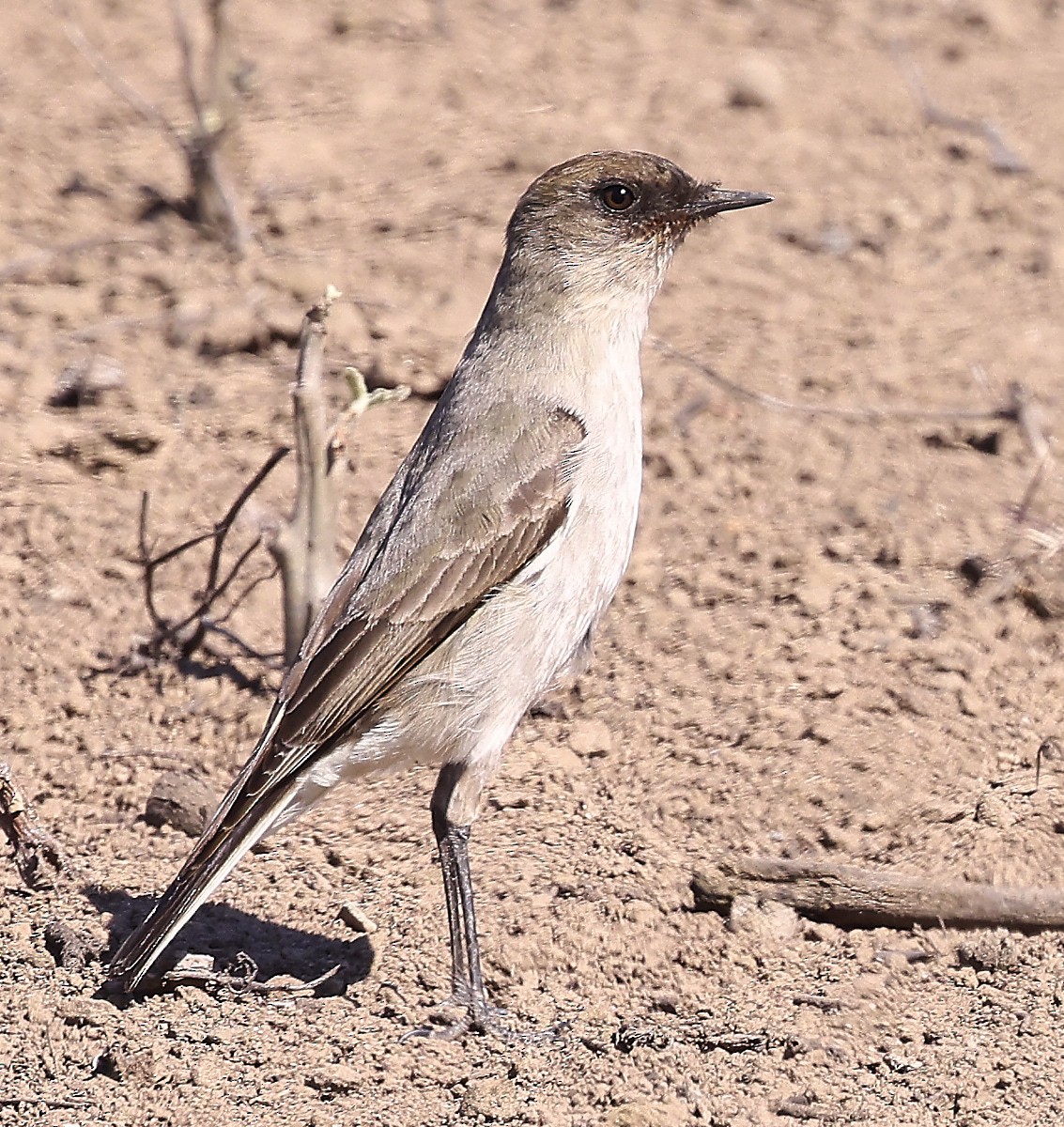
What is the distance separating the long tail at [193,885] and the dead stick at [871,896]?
62.5 inches

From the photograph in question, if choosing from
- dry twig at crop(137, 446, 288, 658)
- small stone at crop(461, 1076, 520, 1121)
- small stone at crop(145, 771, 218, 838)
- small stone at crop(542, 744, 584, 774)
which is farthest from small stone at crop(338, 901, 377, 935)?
dry twig at crop(137, 446, 288, 658)

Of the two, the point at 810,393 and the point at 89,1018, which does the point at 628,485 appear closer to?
the point at 89,1018

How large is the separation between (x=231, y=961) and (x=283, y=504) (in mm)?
2784

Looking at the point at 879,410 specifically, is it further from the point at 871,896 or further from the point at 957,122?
the point at 871,896

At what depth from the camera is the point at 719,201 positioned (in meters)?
7.04

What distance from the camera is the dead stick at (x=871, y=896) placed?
6.36m

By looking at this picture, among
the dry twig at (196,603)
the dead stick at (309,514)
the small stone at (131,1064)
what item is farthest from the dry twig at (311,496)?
the small stone at (131,1064)

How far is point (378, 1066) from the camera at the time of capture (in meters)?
5.81

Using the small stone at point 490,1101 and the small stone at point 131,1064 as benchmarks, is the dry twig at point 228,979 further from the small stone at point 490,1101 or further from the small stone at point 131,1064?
A: the small stone at point 490,1101

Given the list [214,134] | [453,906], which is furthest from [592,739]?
[214,134]

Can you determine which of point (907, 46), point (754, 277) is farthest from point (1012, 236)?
point (907, 46)

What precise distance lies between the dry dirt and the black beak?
1876 millimetres

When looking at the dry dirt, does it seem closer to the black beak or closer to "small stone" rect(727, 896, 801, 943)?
"small stone" rect(727, 896, 801, 943)

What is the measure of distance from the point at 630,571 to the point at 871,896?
2.43 m
